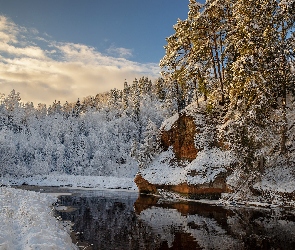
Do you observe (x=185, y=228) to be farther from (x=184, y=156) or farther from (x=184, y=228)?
(x=184, y=156)

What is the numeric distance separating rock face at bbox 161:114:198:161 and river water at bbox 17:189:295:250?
1126cm

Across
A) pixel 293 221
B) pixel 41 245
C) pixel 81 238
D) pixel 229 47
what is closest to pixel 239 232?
pixel 293 221

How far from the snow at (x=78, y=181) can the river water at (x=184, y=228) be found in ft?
85.7

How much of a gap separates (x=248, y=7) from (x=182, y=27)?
1106 centimetres

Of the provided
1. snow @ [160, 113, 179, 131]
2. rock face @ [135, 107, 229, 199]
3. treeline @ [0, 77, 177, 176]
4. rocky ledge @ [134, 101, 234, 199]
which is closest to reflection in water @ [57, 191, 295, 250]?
rock face @ [135, 107, 229, 199]

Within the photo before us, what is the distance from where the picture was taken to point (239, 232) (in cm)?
1620

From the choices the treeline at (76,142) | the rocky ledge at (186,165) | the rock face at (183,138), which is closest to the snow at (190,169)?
the rocky ledge at (186,165)

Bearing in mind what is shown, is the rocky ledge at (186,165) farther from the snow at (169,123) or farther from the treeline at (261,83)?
the treeline at (261,83)

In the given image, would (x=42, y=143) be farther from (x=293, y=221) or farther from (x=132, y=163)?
(x=293, y=221)

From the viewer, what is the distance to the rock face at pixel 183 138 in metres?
35.8

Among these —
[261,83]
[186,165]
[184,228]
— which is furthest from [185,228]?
[186,165]

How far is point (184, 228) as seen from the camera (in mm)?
17391

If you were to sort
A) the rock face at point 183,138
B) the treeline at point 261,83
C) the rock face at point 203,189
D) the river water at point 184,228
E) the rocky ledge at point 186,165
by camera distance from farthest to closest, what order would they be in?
the rock face at point 183,138 < the rocky ledge at point 186,165 < the rock face at point 203,189 < the treeline at point 261,83 < the river water at point 184,228

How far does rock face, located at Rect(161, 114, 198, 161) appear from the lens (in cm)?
3584
